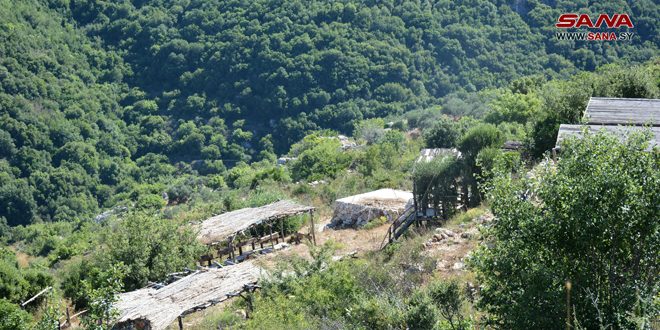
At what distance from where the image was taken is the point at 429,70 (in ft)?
200

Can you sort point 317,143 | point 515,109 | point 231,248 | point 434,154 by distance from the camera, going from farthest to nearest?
point 317,143, point 515,109, point 434,154, point 231,248

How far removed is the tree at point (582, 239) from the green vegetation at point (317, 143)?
3 centimetres

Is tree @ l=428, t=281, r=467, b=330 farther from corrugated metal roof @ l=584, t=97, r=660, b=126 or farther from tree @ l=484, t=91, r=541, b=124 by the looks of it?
tree @ l=484, t=91, r=541, b=124

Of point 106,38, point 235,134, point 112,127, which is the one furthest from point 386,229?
point 106,38

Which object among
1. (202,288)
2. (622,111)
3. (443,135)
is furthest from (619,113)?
(443,135)

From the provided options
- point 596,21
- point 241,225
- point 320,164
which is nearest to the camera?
point 241,225

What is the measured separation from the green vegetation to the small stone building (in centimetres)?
196

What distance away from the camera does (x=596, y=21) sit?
54750mm

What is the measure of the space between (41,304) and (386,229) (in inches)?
383

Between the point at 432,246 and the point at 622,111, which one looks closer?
the point at 432,246

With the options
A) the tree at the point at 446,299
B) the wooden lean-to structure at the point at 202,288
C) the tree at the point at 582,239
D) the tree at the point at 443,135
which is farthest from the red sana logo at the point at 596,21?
the tree at the point at 582,239

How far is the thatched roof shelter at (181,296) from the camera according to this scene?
15.1m

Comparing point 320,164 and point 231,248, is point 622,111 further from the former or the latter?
point 320,164

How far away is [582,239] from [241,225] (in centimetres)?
1304
